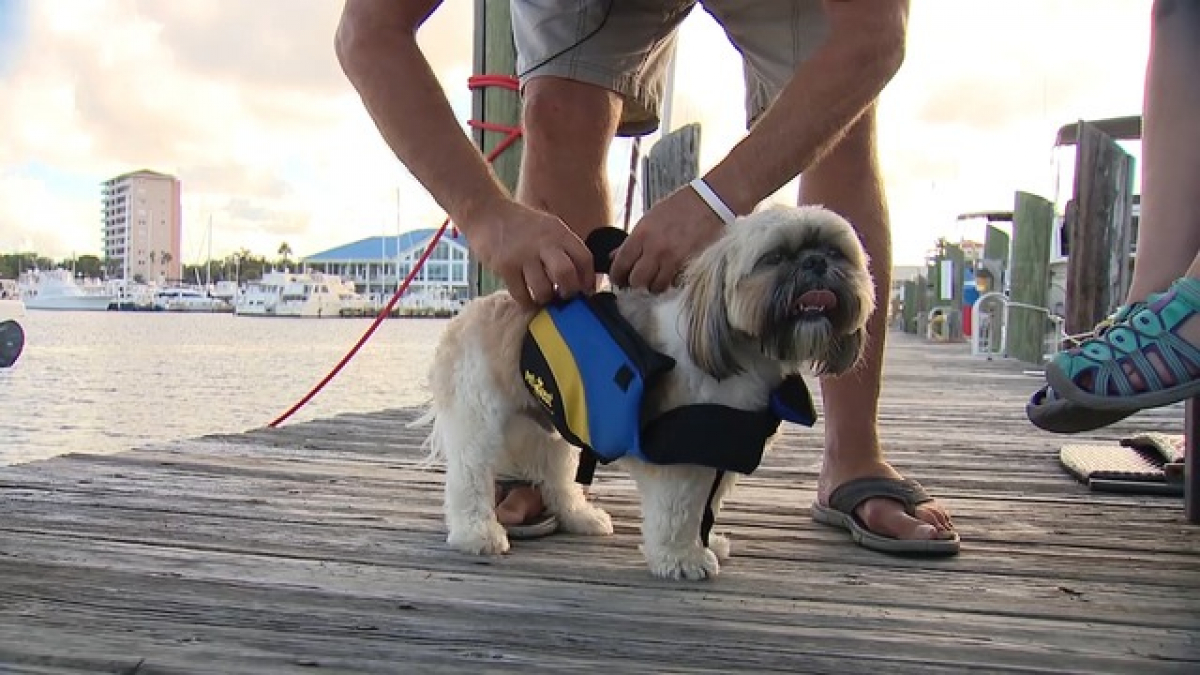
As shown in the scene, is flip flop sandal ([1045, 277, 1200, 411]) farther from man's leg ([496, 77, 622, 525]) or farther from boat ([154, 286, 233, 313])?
A: boat ([154, 286, 233, 313])

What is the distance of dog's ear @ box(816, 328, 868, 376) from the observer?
2.05 m

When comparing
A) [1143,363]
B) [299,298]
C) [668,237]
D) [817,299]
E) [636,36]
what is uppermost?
[636,36]

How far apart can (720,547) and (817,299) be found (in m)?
0.64

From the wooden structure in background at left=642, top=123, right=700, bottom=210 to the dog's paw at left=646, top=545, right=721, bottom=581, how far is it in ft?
14.0

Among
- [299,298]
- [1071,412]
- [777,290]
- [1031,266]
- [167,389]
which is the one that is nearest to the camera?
[777,290]

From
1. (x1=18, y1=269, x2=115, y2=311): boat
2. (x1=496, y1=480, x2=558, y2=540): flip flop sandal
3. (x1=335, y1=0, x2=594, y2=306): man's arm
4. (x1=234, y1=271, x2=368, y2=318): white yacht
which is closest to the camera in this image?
(x1=335, y1=0, x2=594, y2=306): man's arm

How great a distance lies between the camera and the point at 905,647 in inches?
62.5

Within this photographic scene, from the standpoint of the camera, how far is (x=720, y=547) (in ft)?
7.30

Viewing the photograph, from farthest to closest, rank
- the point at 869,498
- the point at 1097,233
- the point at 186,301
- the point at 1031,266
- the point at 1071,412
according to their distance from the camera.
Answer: the point at 186,301
the point at 1031,266
the point at 1097,233
the point at 869,498
the point at 1071,412

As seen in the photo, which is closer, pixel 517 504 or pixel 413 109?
pixel 413 109

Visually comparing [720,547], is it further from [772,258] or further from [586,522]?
[772,258]

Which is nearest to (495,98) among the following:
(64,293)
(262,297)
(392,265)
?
(64,293)

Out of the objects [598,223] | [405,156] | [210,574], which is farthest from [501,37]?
[210,574]

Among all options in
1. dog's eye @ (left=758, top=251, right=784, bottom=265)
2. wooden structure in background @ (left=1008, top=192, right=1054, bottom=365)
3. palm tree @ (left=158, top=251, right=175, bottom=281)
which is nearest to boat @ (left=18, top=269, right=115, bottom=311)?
palm tree @ (left=158, top=251, right=175, bottom=281)
